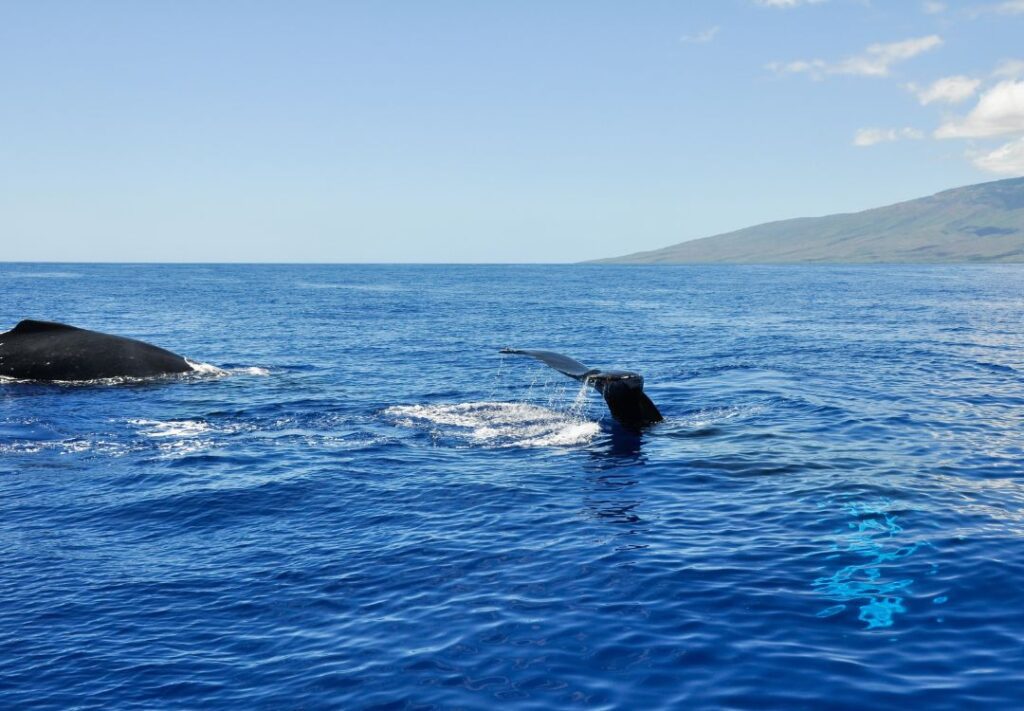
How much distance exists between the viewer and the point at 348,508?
14398 millimetres

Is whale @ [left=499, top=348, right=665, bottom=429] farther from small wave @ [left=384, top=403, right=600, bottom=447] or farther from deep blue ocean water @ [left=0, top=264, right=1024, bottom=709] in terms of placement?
small wave @ [left=384, top=403, right=600, bottom=447]

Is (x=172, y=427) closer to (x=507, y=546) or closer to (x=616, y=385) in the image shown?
(x=616, y=385)

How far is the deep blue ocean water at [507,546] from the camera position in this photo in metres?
8.62

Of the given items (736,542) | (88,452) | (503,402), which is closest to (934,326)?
(503,402)

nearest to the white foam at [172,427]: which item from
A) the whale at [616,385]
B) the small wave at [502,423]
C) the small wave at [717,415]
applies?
the small wave at [502,423]

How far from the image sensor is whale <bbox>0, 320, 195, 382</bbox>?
85.5 feet

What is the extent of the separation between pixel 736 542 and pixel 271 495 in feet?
27.5

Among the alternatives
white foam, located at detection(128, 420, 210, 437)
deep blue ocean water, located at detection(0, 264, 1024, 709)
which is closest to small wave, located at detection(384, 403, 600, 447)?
deep blue ocean water, located at detection(0, 264, 1024, 709)

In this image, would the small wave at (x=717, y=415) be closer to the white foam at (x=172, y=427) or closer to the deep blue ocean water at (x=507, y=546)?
the deep blue ocean water at (x=507, y=546)

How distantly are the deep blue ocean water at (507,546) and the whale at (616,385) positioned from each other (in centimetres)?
75

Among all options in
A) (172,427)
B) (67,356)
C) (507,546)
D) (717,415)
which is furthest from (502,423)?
(67,356)

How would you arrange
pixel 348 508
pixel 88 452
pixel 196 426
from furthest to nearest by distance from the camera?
pixel 196 426 → pixel 88 452 → pixel 348 508

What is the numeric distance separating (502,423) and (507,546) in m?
9.52

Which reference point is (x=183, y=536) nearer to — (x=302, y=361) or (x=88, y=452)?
(x=88, y=452)
